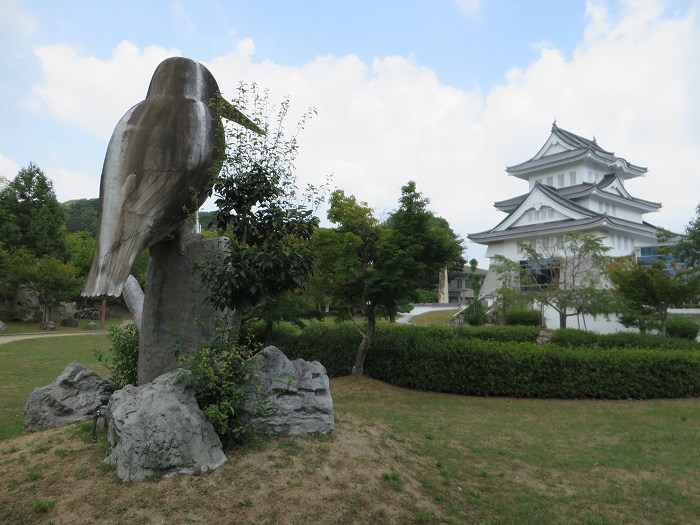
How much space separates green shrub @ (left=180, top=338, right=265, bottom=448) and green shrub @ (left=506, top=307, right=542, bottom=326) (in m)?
20.6

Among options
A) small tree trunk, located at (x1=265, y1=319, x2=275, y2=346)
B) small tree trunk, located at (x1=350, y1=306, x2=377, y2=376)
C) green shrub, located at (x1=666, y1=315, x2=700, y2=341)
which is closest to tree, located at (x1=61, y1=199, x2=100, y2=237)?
small tree trunk, located at (x1=265, y1=319, x2=275, y2=346)

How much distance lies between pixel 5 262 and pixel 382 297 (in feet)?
71.4

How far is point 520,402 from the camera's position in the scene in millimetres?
10047

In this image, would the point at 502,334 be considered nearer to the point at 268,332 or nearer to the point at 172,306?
the point at 268,332

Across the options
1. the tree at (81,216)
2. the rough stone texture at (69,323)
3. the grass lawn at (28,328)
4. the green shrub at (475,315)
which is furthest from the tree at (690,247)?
the tree at (81,216)

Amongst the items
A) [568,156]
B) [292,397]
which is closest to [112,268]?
[292,397]

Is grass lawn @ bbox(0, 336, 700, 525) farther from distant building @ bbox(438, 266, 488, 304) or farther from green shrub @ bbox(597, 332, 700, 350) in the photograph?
distant building @ bbox(438, 266, 488, 304)

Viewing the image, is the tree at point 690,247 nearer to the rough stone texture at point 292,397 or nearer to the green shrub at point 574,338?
the green shrub at point 574,338

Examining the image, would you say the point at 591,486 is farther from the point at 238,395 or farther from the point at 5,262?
the point at 5,262

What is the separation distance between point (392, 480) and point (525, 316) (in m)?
21.0

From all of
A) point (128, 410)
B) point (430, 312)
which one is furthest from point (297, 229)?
point (430, 312)

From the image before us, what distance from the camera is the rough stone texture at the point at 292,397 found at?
4984mm

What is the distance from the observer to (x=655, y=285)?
14250mm

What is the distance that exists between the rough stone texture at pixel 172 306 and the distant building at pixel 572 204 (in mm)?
23860
